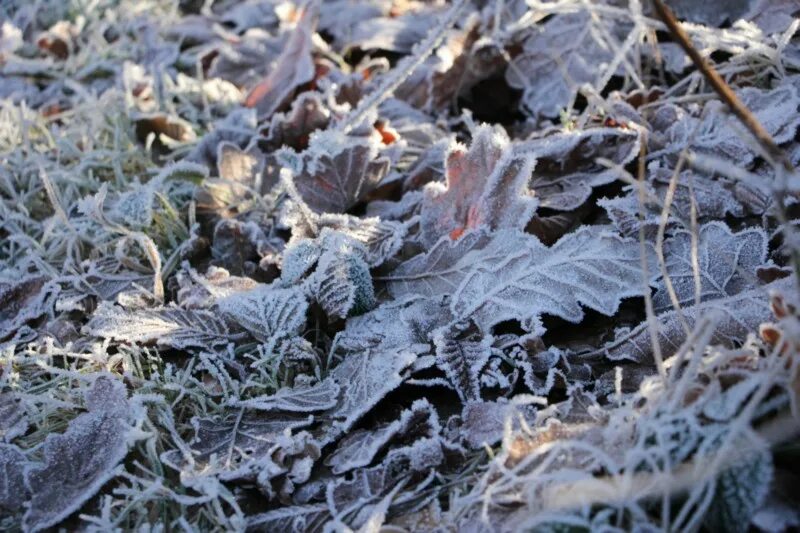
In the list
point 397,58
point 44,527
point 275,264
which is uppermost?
point 397,58

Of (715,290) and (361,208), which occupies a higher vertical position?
(715,290)

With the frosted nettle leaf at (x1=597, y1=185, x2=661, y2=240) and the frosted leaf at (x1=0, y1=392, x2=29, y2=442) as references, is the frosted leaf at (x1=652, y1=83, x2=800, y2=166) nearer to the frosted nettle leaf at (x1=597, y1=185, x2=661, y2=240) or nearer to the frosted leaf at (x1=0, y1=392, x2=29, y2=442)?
the frosted nettle leaf at (x1=597, y1=185, x2=661, y2=240)

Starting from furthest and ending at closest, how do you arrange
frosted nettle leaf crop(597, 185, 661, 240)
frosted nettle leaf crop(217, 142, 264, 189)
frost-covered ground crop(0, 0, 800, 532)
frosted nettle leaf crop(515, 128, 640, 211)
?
1. frosted nettle leaf crop(217, 142, 264, 189)
2. frosted nettle leaf crop(515, 128, 640, 211)
3. frosted nettle leaf crop(597, 185, 661, 240)
4. frost-covered ground crop(0, 0, 800, 532)

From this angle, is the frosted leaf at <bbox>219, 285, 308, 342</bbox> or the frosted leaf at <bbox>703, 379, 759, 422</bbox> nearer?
the frosted leaf at <bbox>703, 379, 759, 422</bbox>

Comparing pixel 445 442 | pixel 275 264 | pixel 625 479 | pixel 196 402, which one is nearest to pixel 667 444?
pixel 625 479

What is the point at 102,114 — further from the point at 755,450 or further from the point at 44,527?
the point at 755,450

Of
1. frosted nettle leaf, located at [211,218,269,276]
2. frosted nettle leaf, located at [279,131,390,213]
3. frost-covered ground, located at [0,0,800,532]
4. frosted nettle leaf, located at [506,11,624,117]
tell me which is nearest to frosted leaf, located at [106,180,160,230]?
frost-covered ground, located at [0,0,800,532]
